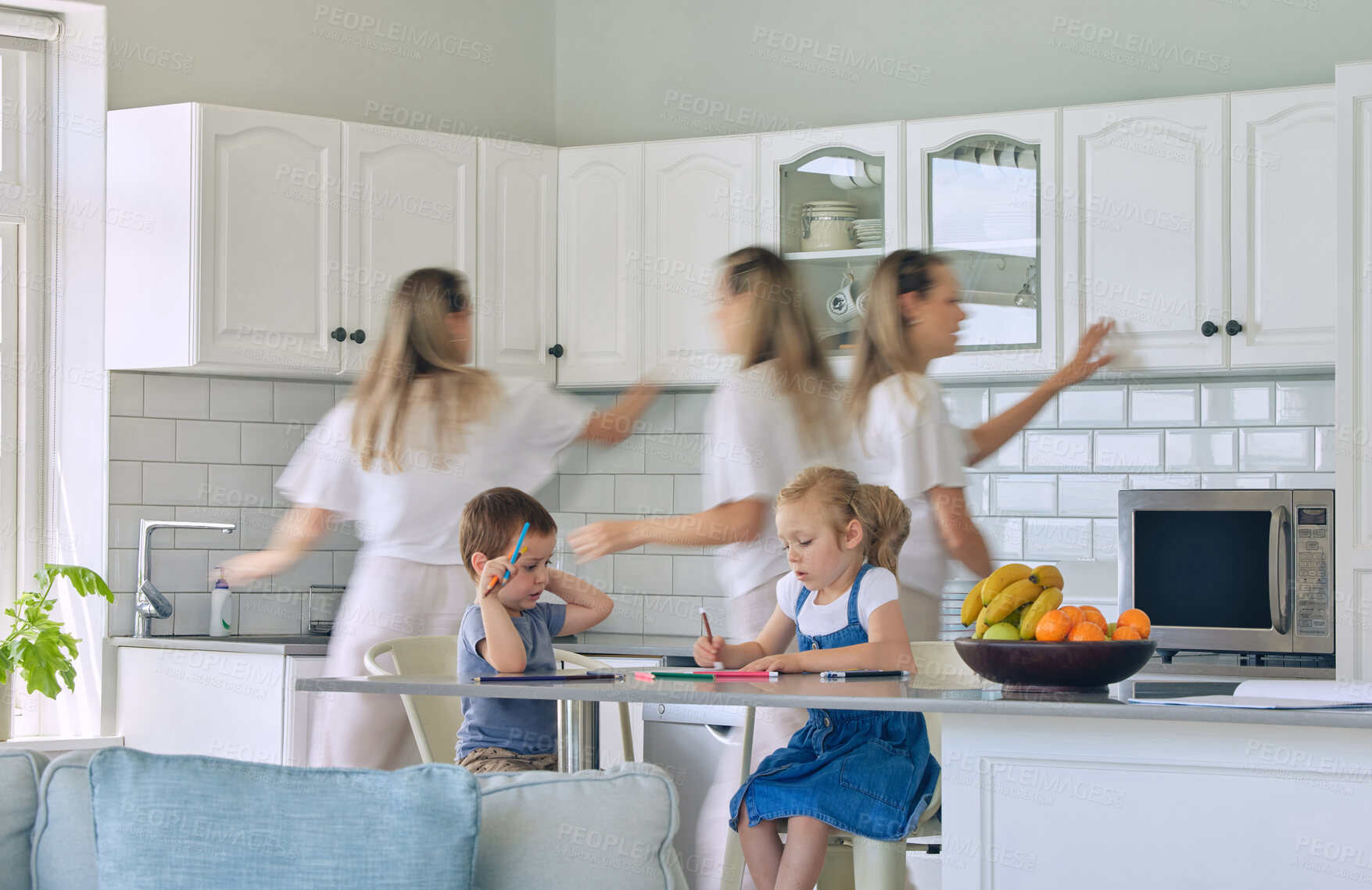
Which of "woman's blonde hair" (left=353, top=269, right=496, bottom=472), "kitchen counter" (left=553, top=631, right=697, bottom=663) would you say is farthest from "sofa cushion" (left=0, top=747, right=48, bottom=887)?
"kitchen counter" (left=553, top=631, right=697, bottom=663)

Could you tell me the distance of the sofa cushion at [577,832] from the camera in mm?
1235

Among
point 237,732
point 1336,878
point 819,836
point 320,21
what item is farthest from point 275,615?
point 1336,878

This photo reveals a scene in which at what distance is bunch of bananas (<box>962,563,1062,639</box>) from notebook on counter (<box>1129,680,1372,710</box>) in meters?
0.20

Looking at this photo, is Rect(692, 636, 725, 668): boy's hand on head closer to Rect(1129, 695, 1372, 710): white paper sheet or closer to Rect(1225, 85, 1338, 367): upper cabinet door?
Rect(1129, 695, 1372, 710): white paper sheet

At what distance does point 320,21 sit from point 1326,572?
10.2 feet

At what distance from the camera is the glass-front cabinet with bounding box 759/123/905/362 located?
13.6 feet

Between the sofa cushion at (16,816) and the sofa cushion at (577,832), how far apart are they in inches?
15.7

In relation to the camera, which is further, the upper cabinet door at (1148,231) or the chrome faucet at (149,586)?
the chrome faucet at (149,586)

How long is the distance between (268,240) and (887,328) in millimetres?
1849

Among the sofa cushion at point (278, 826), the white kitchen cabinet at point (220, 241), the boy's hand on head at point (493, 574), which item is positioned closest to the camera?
the sofa cushion at point (278, 826)

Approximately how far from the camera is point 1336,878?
1839mm

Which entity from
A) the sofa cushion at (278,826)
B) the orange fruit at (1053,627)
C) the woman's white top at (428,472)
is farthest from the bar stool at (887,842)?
the sofa cushion at (278,826)

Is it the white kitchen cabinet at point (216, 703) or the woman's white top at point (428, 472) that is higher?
the woman's white top at point (428, 472)

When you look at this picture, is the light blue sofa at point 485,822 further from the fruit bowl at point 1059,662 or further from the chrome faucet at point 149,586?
the chrome faucet at point 149,586
